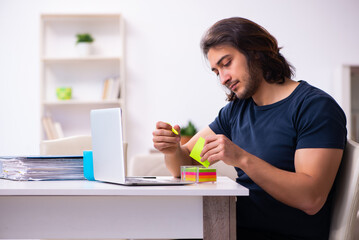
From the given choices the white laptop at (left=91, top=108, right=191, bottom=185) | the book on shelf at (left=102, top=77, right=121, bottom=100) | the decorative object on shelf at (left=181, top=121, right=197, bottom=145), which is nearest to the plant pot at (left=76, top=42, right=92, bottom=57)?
the book on shelf at (left=102, top=77, right=121, bottom=100)

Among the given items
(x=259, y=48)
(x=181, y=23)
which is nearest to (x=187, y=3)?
(x=181, y=23)

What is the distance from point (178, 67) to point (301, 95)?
311 cm

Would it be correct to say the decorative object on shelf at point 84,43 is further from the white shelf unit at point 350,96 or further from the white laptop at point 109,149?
the white laptop at point 109,149

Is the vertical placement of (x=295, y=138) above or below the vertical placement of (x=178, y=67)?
below

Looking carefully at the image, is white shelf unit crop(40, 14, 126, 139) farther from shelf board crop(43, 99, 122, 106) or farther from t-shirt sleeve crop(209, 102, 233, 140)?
t-shirt sleeve crop(209, 102, 233, 140)

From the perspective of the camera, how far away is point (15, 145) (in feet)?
14.5

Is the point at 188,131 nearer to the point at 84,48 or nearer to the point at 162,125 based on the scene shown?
the point at 84,48

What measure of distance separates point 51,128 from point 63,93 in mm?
357

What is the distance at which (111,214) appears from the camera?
3.58 feet

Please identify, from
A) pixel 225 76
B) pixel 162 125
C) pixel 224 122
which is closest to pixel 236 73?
pixel 225 76

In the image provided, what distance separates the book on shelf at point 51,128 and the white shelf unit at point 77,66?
17 cm

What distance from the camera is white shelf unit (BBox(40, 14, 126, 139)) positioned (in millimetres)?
4418

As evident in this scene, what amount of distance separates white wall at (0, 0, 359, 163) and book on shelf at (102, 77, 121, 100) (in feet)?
0.70

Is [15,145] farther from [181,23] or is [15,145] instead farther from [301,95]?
[301,95]
